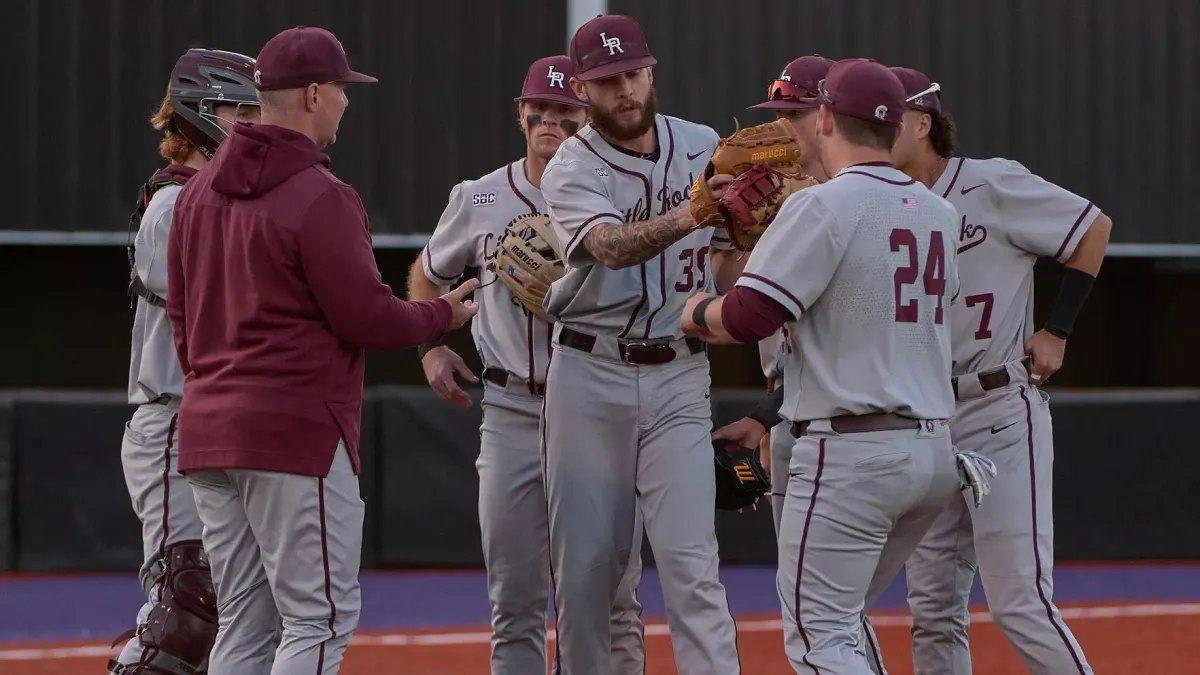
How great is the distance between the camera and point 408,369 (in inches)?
369

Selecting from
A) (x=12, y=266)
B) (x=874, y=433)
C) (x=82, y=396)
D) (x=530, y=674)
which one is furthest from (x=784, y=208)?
(x=12, y=266)

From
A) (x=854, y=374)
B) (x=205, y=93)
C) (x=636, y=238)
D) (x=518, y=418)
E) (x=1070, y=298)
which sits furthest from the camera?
(x=518, y=418)

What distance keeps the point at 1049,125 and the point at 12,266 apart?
20.9 ft

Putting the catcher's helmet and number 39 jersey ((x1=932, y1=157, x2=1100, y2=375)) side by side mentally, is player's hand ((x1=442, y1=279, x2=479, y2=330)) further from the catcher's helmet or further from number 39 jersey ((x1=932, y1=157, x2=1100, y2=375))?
number 39 jersey ((x1=932, y1=157, x2=1100, y2=375))

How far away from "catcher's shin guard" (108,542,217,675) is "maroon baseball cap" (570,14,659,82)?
178cm

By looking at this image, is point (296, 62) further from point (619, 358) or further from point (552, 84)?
point (552, 84)

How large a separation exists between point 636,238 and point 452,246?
1234 mm

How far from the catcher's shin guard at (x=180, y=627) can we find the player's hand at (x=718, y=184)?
5.84 ft

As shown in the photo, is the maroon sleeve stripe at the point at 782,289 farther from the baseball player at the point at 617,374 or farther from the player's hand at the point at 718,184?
the baseball player at the point at 617,374

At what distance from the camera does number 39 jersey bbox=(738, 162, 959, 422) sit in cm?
346

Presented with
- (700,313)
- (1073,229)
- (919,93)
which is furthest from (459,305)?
(1073,229)

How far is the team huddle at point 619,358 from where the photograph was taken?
3.43 m

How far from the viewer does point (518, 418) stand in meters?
4.60

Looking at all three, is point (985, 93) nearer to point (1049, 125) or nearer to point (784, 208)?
point (1049, 125)
